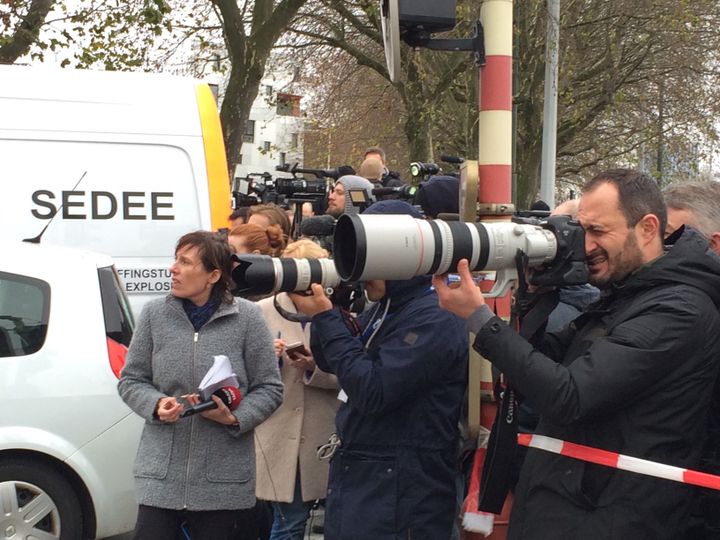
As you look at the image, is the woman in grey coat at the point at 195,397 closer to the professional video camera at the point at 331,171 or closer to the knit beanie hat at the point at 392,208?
the knit beanie hat at the point at 392,208

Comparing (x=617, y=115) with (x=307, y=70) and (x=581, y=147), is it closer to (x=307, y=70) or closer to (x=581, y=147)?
(x=581, y=147)

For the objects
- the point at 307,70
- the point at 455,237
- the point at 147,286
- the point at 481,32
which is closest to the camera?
the point at 455,237

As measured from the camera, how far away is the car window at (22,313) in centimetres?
446

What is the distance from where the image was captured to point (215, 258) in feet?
11.8

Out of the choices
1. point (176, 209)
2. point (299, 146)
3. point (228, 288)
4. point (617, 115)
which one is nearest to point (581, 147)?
point (617, 115)

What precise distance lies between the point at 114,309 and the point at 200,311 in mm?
1201

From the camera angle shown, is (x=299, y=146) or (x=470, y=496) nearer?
(x=470, y=496)

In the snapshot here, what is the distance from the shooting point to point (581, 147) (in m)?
24.6

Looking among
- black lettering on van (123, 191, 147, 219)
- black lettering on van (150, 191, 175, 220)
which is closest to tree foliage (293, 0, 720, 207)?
black lettering on van (150, 191, 175, 220)

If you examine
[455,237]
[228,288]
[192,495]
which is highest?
[455,237]

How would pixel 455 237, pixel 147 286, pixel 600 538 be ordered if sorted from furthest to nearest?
1. pixel 147 286
2. pixel 455 237
3. pixel 600 538

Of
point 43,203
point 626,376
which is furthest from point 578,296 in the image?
point 43,203

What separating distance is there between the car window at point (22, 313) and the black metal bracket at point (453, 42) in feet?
7.35

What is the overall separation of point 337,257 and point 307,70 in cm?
1940
